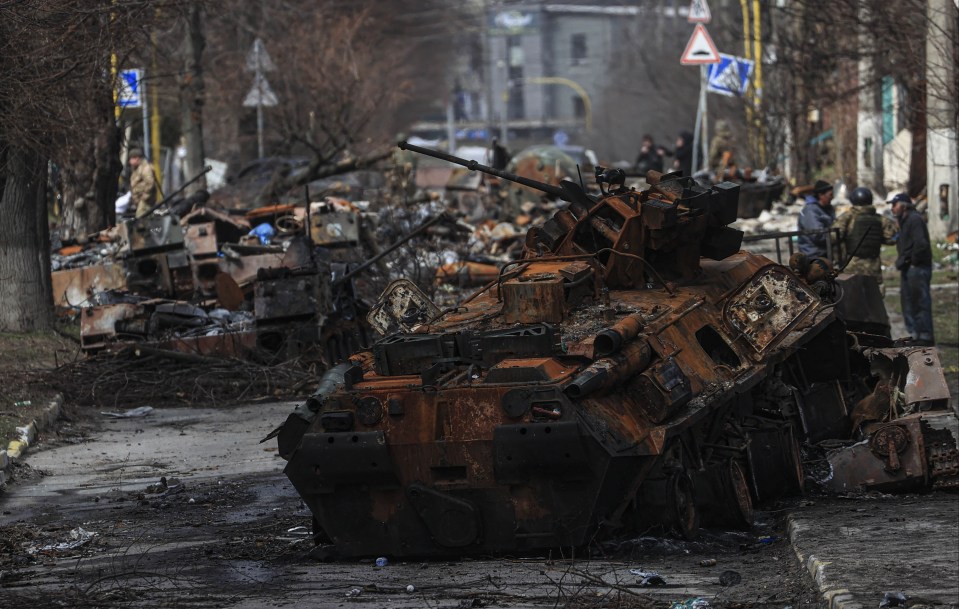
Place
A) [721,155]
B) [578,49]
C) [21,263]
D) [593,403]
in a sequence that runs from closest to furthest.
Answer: [593,403] < [21,263] < [721,155] < [578,49]

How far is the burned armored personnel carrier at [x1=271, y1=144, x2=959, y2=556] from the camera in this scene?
31.2 ft

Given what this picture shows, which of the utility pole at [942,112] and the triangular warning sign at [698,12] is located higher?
the triangular warning sign at [698,12]

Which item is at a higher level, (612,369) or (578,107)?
(578,107)

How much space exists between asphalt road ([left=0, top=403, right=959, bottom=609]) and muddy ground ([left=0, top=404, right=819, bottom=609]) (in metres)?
0.01

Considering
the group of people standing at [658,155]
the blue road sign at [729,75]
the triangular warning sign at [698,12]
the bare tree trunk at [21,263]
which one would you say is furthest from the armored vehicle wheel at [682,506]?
the group of people standing at [658,155]

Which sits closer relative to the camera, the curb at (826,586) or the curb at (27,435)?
the curb at (826,586)

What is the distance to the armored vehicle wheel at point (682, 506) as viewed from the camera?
987 cm

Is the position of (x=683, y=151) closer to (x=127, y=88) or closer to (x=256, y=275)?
(x=127, y=88)

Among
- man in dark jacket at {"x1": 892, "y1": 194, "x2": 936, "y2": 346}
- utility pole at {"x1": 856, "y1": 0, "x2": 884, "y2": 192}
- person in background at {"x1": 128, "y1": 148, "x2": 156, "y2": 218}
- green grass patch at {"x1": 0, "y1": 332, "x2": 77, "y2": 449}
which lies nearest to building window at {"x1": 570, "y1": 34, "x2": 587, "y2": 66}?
utility pole at {"x1": 856, "y1": 0, "x2": 884, "y2": 192}

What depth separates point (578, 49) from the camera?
381 feet

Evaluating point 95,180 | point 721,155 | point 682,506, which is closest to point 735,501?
point 682,506

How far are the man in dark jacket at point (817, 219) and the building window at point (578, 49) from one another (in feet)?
316

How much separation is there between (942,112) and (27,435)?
42.7 ft

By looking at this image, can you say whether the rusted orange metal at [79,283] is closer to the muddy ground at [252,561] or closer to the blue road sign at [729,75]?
the muddy ground at [252,561]
